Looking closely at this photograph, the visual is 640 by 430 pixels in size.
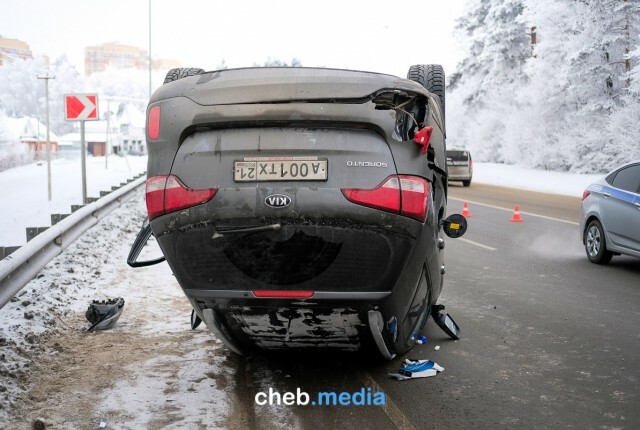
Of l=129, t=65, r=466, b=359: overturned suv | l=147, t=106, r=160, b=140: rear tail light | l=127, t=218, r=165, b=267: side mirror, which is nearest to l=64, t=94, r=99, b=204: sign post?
l=127, t=218, r=165, b=267: side mirror

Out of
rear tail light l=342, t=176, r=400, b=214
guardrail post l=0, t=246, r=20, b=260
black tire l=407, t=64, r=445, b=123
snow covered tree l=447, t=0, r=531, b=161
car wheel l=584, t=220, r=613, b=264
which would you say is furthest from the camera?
snow covered tree l=447, t=0, r=531, b=161

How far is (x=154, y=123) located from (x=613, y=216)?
7.26 meters

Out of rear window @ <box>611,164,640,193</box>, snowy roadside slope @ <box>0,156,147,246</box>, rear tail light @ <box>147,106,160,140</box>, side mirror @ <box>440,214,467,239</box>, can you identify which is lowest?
snowy roadside slope @ <box>0,156,147,246</box>

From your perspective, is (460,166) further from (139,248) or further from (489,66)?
(489,66)

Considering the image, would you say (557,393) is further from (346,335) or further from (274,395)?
(274,395)

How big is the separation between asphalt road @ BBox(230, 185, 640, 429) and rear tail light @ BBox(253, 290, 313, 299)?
0.68 meters

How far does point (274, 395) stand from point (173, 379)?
72 cm

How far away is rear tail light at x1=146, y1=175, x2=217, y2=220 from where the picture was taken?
12.2 feet

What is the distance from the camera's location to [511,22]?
5206 centimetres

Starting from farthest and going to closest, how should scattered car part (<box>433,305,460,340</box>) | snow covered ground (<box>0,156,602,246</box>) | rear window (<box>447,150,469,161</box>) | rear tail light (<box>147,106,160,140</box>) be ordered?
1. rear window (<box>447,150,469,161</box>)
2. snow covered ground (<box>0,156,602,246</box>)
3. scattered car part (<box>433,305,460,340</box>)
4. rear tail light (<box>147,106,160,140</box>)

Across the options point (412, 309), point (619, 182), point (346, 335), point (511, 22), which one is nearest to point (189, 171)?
point (346, 335)

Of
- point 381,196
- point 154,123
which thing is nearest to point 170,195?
point 154,123

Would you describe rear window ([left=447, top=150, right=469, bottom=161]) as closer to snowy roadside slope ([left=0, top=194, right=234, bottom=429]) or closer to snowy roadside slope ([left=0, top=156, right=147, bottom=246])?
snowy roadside slope ([left=0, top=156, right=147, bottom=246])

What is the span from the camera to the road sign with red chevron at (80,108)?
53.6 feet
